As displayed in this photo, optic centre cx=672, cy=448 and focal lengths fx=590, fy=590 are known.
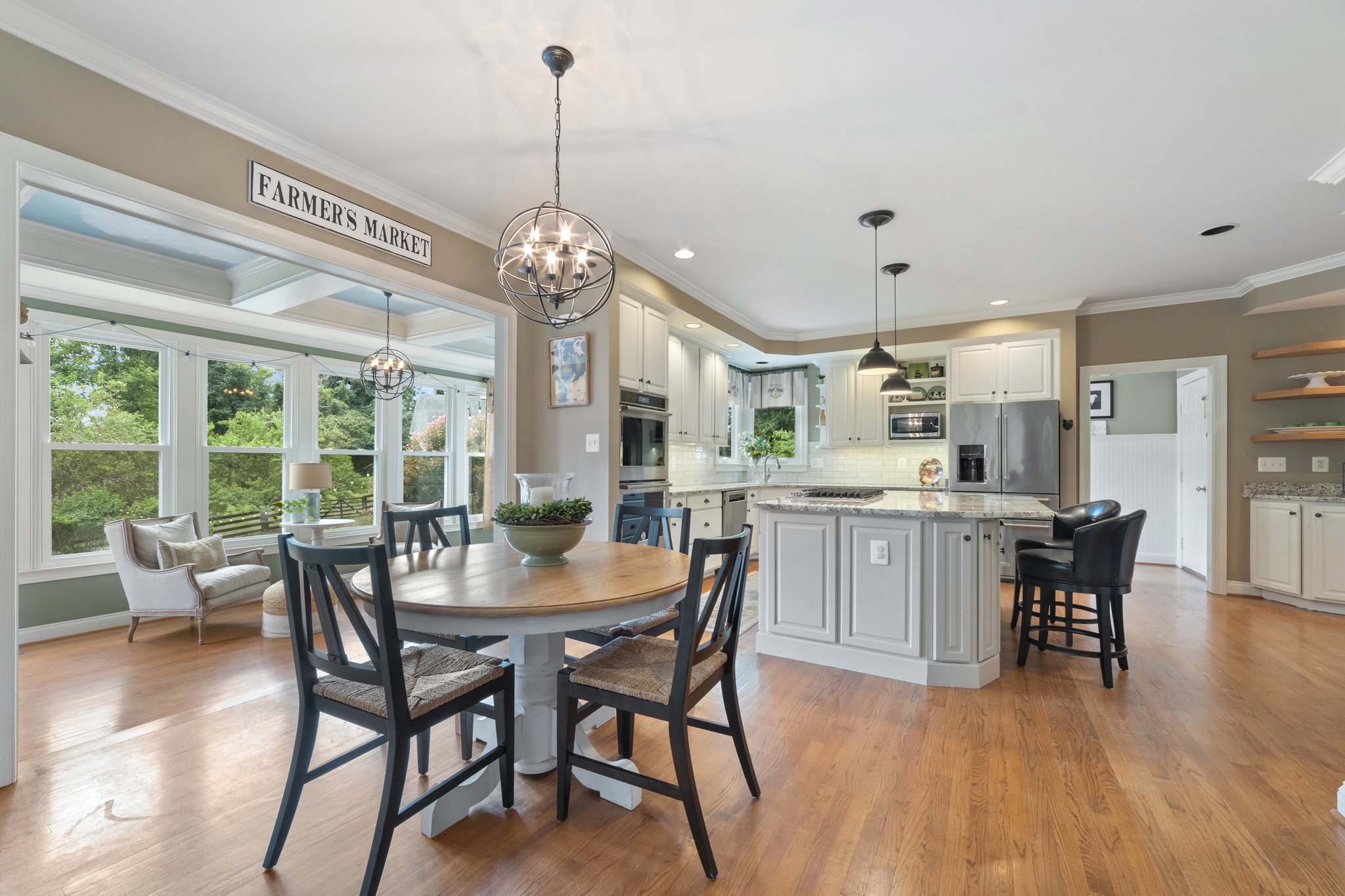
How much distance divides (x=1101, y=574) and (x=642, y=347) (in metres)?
3.18

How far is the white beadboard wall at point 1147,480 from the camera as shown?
6.41 m

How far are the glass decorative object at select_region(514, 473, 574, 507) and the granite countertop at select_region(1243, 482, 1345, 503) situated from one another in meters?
5.80

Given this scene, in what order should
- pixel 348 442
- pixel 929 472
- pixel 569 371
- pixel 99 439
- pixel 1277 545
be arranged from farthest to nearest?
pixel 348 442 < pixel 929 472 < pixel 1277 545 < pixel 99 439 < pixel 569 371

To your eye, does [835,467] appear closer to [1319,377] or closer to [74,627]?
[1319,377]

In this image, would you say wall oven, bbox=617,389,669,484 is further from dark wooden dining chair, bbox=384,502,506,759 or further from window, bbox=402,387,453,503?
window, bbox=402,387,453,503

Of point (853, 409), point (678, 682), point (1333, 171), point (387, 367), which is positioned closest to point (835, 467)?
point (853, 409)

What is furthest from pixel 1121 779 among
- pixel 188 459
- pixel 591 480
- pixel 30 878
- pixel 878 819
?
pixel 188 459

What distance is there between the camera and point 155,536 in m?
4.20

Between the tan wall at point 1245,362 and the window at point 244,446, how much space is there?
778 centimetres

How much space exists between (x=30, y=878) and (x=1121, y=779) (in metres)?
3.41

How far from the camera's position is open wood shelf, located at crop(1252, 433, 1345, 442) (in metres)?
4.60

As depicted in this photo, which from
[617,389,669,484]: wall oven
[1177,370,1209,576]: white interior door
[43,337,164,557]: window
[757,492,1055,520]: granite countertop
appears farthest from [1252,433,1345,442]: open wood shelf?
[43,337,164,557]: window

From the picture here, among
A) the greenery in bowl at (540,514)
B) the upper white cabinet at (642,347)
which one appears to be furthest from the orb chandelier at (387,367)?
the greenery in bowl at (540,514)

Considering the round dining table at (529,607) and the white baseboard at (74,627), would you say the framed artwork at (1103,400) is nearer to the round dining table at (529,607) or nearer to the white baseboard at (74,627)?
the round dining table at (529,607)
